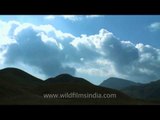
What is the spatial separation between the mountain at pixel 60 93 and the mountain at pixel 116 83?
0.08 metres

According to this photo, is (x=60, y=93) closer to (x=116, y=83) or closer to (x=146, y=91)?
(x=116, y=83)

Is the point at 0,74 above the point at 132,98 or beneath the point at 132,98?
above

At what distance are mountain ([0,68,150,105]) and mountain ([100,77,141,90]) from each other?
79 mm

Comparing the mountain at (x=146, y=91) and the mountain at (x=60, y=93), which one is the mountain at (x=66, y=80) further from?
the mountain at (x=146, y=91)

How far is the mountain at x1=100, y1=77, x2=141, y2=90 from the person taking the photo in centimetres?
448

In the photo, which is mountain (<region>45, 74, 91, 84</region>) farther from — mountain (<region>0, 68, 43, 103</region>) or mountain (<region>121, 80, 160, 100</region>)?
mountain (<region>121, 80, 160, 100</region>)

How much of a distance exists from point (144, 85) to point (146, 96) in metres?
0.21

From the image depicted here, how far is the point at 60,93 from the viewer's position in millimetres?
4586

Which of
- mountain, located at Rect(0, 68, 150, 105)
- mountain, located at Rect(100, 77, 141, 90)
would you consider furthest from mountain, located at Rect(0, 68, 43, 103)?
mountain, located at Rect(100, 77, 141, 90)

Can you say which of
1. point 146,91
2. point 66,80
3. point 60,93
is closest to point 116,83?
point 146,91
